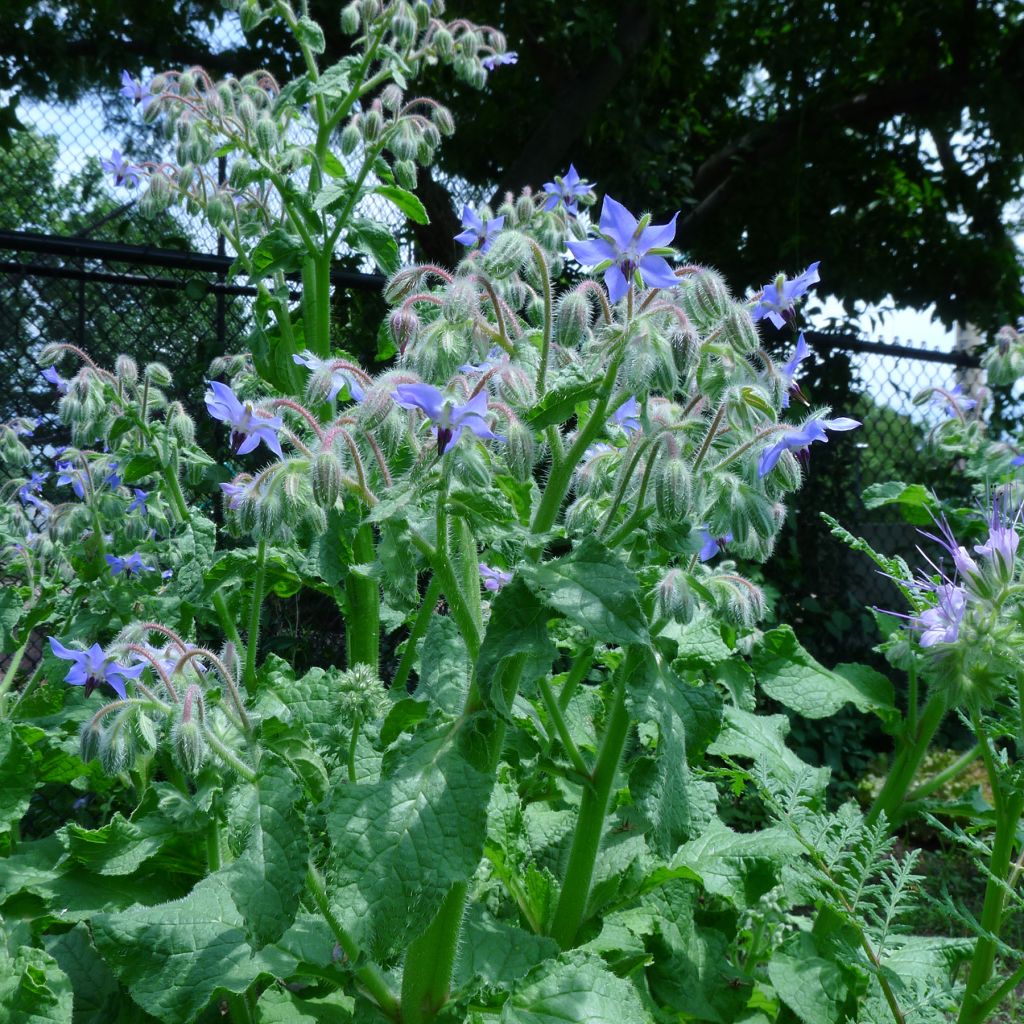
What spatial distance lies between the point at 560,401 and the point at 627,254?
23cm

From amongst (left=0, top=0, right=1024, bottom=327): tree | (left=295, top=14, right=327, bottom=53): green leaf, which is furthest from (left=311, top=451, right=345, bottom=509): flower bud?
(left=0, top=0, right=1024, bottom=327): tree

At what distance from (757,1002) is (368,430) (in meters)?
1.36

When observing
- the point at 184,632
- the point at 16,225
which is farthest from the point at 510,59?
the point at 16,225

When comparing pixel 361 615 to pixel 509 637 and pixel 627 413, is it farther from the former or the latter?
pixel 509 637

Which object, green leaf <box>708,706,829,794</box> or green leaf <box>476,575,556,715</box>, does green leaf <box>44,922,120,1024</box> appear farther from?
green leaf <box>708,706,829,794</box>

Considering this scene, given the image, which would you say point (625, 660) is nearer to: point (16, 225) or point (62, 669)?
point (62, 669)

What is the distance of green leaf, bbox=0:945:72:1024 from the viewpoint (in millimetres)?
1389

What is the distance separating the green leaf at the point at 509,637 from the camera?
1107mm

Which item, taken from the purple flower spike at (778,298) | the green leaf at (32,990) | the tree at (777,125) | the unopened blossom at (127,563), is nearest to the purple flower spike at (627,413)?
the purple flower spike at (778,298)

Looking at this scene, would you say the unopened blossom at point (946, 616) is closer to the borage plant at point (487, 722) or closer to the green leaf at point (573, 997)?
the borage plant at point (487, 722)

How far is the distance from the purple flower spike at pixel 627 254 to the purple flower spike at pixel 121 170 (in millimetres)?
1939

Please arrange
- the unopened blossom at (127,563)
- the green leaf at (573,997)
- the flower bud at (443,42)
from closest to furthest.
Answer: the green leaf at (573,997)
the unopened blossom at (127,563)
the flower bud at (443,42)

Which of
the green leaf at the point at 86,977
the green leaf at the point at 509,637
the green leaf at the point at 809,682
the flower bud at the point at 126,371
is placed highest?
the flower bud at the point at 126,371

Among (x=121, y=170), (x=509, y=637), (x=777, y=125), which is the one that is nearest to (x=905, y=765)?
(x=509, y=637)
